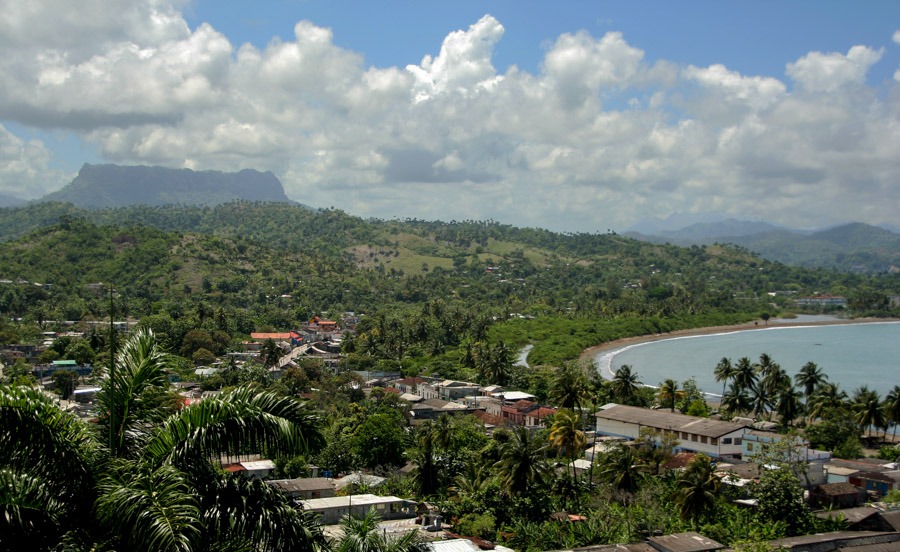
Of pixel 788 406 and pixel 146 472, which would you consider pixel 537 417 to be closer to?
pixel 788 406

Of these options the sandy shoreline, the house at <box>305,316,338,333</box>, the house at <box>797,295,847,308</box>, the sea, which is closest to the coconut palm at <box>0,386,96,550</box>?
the sea

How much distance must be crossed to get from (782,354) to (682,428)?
47326 mm

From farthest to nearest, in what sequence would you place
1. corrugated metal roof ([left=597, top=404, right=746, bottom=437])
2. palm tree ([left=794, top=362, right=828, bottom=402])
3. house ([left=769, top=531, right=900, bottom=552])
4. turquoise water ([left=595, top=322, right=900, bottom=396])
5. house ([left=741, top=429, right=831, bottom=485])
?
turquoise water ([left=595, top=322, right=900, bottom=396]), palm tree ([left=794, top=362, right=828, bottom=402]), corrugated metal roof ([left=597, top=404, right=746, bottom=437]), house ([left=741, top=429, right=831, bottom=485]), house ([left=769, top=531, right=900, bottom=552])

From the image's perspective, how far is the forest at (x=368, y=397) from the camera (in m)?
4.95

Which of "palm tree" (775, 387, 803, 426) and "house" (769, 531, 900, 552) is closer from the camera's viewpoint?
"house" (769, 531, 900, 552)

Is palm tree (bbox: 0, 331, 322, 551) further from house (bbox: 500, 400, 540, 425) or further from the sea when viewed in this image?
the sea

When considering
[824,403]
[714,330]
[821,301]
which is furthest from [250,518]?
[821,301]

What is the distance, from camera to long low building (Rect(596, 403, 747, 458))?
33375 millimetres

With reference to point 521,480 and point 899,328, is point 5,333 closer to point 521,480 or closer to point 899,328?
point 521,480

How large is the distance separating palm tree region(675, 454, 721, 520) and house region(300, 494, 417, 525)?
8.04 metres

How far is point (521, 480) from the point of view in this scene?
2511 cm

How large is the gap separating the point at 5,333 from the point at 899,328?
333 feet

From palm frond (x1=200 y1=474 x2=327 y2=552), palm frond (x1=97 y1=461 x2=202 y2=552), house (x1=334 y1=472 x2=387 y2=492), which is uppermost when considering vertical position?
palm frond (x1=97 y1=461 x2=202 y2=552)

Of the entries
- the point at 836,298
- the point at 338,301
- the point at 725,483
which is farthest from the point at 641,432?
the point at 836,298
